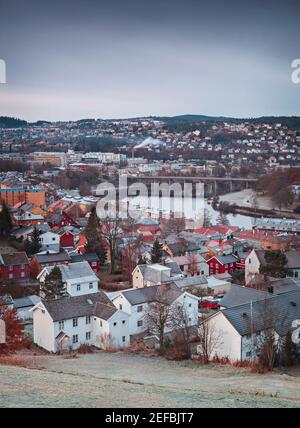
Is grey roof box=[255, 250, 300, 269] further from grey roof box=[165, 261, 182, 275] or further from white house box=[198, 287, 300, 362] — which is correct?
white house box=[198, 287, 300, 362]

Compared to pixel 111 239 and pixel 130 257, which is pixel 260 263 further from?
pixel 111 239

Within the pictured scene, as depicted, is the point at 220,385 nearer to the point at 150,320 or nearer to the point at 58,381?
the point at 58,381

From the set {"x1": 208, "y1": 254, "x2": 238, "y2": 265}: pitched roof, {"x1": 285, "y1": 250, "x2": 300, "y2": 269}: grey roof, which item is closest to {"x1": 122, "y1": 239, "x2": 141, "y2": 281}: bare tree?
{"x1": 208, "y1": 254, "x2": 238, "y2": 265}: pitched roof

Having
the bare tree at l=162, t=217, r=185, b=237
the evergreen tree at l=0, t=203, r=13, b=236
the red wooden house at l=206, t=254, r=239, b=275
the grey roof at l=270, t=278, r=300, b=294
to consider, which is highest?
the evergreen tree at l=0, t=203, r=13, b=236

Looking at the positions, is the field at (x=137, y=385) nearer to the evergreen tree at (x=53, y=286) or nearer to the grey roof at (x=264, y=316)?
the grey roof at (x=264, y=316)

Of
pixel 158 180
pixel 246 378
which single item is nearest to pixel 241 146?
pixel 158 180
